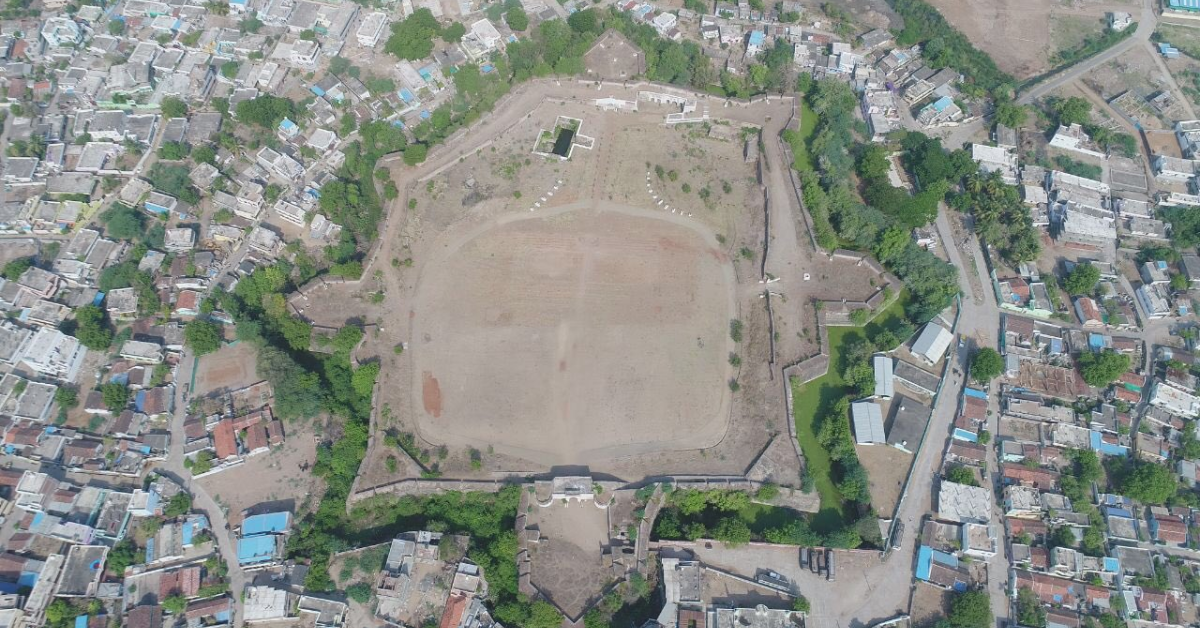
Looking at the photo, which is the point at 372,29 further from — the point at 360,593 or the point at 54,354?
the point at 360,593

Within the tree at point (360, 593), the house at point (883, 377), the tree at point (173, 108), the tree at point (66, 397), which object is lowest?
the tree at point (360, 593)

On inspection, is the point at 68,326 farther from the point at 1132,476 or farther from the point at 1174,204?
the point at 1174,204

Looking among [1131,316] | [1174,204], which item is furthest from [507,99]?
[1174,204]

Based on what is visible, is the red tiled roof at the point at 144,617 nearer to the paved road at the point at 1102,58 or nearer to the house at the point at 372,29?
the house at the point at 372,29

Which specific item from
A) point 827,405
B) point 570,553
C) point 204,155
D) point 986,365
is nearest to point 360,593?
point 570,553

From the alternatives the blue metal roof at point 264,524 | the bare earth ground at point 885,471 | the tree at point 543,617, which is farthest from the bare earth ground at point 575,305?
the tree at point 543,617

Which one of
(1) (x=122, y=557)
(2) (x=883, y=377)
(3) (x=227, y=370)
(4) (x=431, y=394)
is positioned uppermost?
(2) (x=883, y=377)
